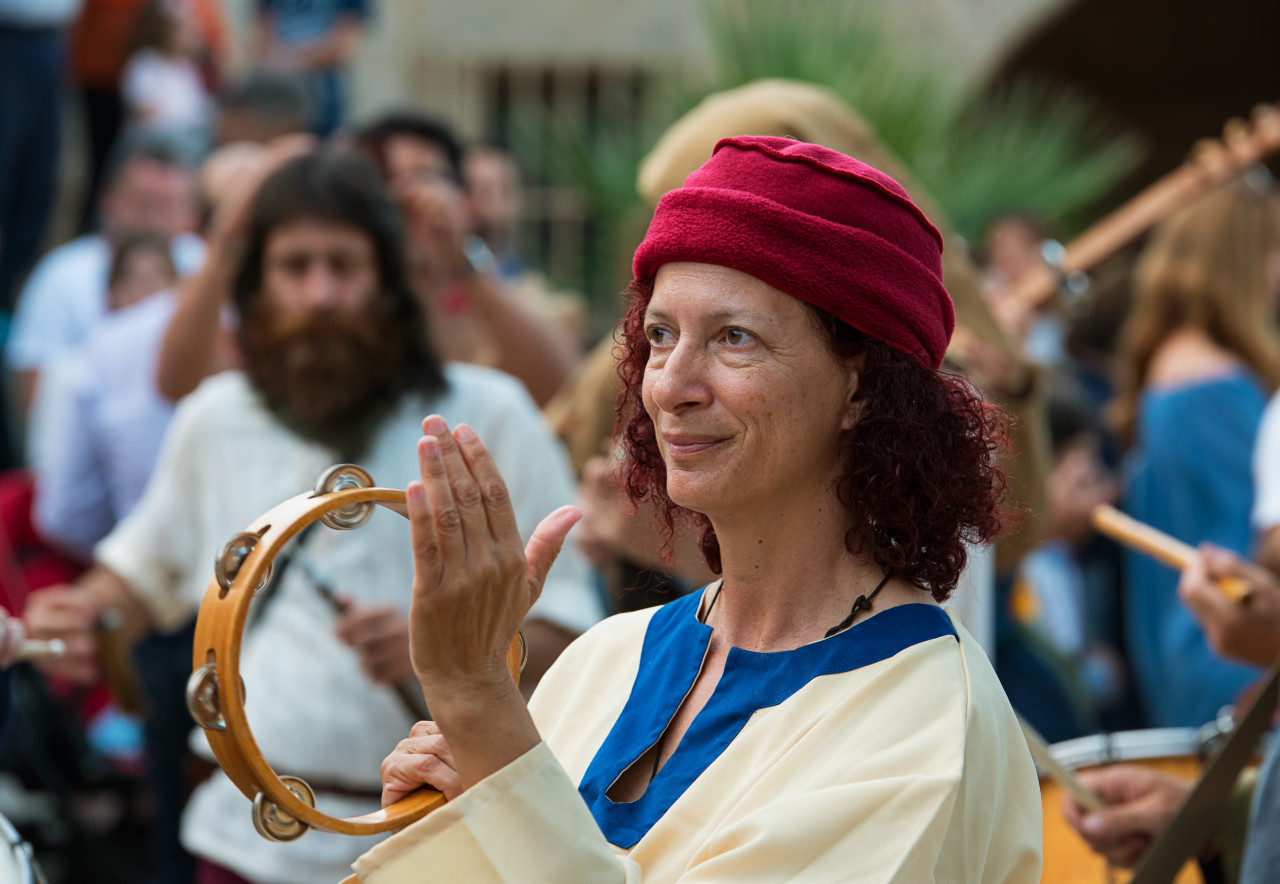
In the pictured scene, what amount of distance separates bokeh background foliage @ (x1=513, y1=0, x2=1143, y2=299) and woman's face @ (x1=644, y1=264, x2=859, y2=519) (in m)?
5.68

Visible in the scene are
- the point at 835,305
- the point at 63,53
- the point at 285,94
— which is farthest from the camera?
the point at 63,53

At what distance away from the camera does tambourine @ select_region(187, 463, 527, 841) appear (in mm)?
1778

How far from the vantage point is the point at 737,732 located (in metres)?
1.94

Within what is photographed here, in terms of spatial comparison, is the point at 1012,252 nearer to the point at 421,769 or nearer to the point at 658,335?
the point at 658,335

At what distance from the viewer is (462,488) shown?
1.67 meters

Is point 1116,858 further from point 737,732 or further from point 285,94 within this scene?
point 285,94

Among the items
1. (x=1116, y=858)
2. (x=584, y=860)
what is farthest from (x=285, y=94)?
(x=584, y=860)

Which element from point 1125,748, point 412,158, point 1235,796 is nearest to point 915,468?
point 1235,796

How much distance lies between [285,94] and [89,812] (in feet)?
9.41

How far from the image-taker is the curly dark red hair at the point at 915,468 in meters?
1.99

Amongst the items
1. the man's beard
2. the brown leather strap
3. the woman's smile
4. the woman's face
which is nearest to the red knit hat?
the woman's face

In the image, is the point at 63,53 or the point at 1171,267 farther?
the point at 63,53

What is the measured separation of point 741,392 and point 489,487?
41 centimetres

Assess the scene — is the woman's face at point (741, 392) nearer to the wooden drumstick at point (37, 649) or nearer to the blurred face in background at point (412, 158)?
the wooden drumstick at point (37, 649)
